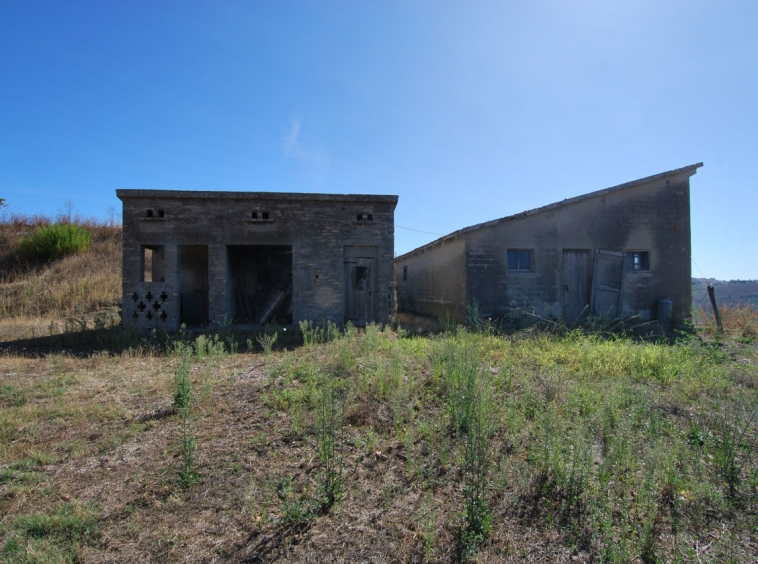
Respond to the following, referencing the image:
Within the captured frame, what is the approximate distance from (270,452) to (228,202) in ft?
29.6

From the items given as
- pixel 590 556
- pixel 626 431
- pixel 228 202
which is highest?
pixel 228 202

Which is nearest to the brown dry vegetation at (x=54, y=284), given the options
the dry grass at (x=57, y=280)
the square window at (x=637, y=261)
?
the dry grass at (x=57, y=280)

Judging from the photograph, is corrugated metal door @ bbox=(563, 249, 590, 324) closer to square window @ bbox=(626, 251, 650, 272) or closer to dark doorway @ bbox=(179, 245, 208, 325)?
square window @ bbox=(626, 251, 650, 272)

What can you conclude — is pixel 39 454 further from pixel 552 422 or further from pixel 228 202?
pixel 228 202

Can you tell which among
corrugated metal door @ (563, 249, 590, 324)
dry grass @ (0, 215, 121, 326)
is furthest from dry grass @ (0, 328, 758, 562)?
dry grass @ (0, 215, 121, 326)

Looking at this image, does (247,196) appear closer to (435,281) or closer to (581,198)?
(435,281)

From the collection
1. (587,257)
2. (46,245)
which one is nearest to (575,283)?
(587,257)

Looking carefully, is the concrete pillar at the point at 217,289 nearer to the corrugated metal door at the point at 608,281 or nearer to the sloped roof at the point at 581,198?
the sloped roof at the point at 581,198

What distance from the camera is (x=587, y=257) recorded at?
1354 cm

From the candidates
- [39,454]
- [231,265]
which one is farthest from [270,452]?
[231,265]

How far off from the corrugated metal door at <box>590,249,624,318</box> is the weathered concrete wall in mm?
4179

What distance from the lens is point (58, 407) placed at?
17.8 feet

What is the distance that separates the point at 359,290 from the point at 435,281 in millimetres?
4254

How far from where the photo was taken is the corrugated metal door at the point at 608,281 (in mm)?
13418
